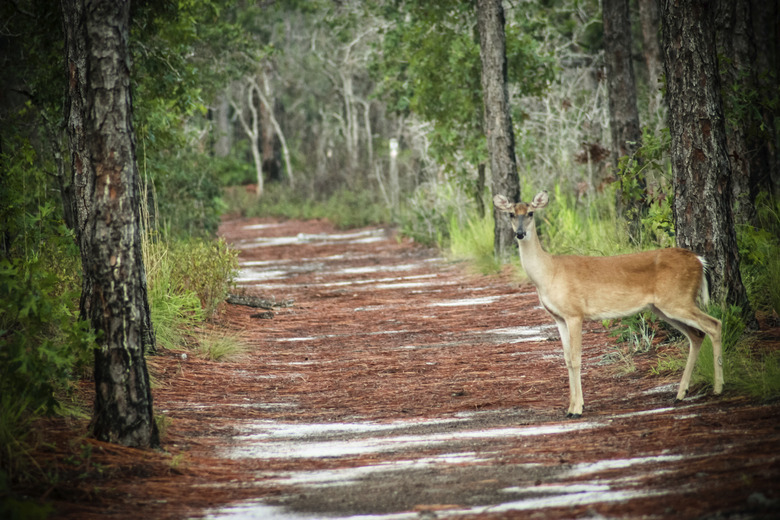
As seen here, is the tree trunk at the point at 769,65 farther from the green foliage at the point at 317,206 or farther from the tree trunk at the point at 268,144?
the tree trunk at the point at 268,144

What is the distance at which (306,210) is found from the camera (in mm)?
40812

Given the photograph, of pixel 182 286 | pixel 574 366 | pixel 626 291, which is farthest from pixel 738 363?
pixel 182 286

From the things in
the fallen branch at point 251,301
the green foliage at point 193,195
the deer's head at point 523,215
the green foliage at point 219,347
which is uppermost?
the green foliage at point 193,195

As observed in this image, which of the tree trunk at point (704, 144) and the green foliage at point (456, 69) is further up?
the green foliage at point (456, 69)

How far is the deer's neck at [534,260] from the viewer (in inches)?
271

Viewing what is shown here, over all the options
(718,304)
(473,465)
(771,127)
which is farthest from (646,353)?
(771,127)

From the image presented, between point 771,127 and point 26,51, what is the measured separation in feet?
31.7

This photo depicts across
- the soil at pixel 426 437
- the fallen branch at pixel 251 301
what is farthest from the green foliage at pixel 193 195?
the soil at pixel 426 437

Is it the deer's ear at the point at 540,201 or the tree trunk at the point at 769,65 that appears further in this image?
the tree trunk at the point at 769,65

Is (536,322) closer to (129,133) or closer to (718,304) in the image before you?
(718,304)

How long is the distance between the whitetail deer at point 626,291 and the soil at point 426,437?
456 mm

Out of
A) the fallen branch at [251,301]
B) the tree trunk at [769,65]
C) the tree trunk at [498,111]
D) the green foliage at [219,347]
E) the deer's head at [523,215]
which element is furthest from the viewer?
the tree trunk at [498,111]

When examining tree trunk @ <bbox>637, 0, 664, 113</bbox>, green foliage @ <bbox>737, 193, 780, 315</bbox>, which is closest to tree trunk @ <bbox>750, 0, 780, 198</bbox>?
green foliage @ <bbox>737, 193, 780, 315</bbox>

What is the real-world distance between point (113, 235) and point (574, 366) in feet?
10.5
